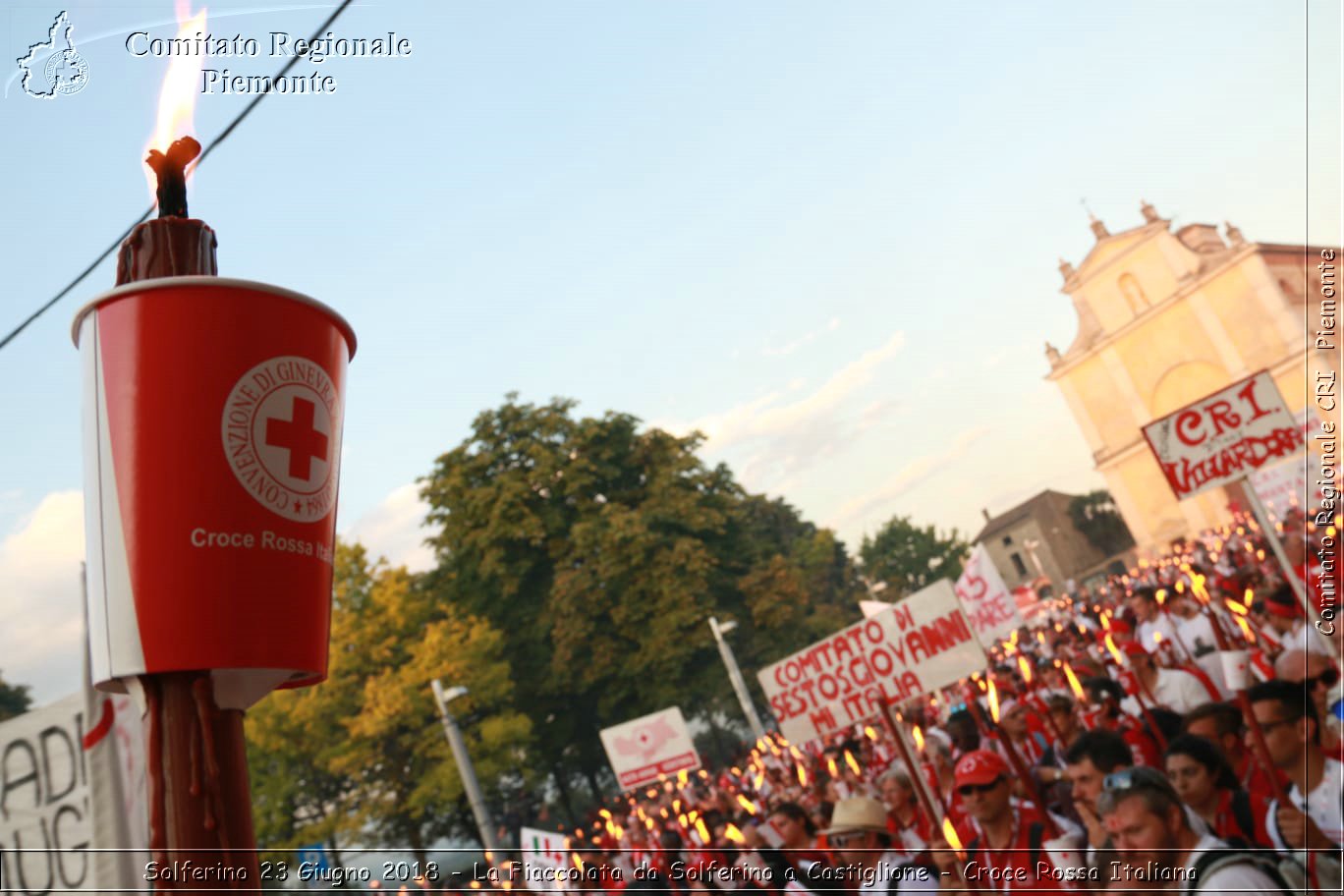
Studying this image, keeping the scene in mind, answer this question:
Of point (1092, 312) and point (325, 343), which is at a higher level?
point (1092, 312)

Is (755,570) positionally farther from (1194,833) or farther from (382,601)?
(1194,833)

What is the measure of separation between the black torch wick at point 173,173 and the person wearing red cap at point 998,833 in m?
4.36

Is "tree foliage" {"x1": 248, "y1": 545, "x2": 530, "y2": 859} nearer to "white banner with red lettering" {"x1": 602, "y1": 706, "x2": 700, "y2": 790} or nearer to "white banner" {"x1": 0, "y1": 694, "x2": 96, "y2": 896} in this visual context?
"white banner with red lettering" {"x1": 602, "y1": 706, "x2": 700, "y2": 790}

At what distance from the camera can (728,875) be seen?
249 inches

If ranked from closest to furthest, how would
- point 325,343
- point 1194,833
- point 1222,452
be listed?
point 325,343, point 1194,833, point 1222,452

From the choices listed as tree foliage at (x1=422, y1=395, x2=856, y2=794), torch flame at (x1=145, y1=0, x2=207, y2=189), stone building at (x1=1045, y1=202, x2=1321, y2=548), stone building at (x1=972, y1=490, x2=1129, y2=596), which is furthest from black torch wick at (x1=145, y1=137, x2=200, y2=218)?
stone building at (x1=972, y1=490, x2=1129, y2=596)

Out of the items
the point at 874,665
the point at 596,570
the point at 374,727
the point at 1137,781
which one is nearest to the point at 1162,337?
the point at 596,570

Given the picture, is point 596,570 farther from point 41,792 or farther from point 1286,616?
point 41,792

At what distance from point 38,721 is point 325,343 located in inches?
97.6

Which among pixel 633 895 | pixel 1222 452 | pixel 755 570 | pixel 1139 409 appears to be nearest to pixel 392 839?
pixel 755 570

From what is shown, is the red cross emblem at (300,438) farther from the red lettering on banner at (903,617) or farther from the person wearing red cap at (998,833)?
the red lettering on banner at (903,617)

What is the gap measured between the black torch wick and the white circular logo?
1.23ft

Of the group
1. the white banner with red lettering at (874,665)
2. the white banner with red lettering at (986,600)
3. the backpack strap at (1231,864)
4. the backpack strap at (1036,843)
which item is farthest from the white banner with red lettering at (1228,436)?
the white banner with red lettering at (986,600)

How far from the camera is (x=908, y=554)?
70562 mm
